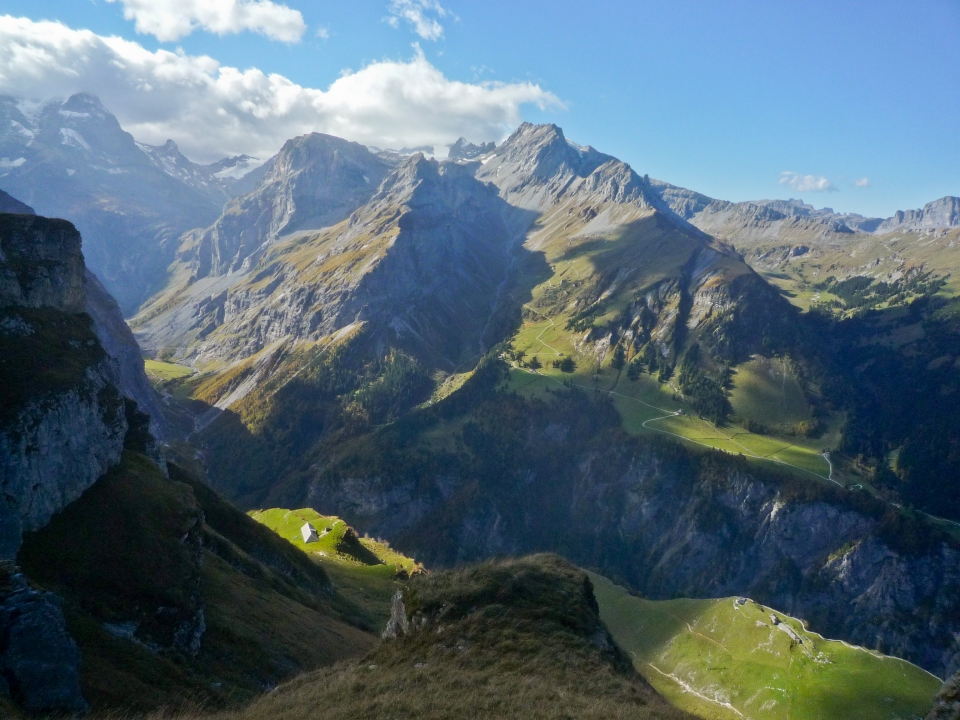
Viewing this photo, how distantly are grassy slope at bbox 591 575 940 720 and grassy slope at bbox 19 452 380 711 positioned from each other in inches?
1717

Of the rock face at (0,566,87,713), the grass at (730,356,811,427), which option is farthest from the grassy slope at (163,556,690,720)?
the grass at (730,356,811,427)

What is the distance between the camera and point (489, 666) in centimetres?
2508

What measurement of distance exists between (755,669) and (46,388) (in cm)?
9188

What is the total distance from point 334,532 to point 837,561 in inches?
4990

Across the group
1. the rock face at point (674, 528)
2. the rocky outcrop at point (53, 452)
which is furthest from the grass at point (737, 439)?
the rocky outcrop at point (53, 452)

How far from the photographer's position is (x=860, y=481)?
15325 centimetres

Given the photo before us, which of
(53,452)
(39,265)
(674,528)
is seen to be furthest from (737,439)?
(39,265)

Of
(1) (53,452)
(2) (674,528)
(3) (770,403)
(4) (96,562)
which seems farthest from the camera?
(3) (770,403)

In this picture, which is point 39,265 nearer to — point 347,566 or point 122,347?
point 347,566

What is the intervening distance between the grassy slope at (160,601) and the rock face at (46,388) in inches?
72.6

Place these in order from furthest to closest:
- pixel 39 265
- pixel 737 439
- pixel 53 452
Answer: pixel 737 439
pixel 39 265
pixel 53 452

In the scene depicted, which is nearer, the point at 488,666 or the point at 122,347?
the point at 488,666

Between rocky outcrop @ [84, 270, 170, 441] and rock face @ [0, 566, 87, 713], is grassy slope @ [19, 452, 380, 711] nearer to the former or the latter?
rock face @ [0, 566, 87, 713]

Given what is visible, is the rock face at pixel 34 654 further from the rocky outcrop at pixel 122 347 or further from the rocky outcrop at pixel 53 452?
the rocky outcrop at pixel 122 347
